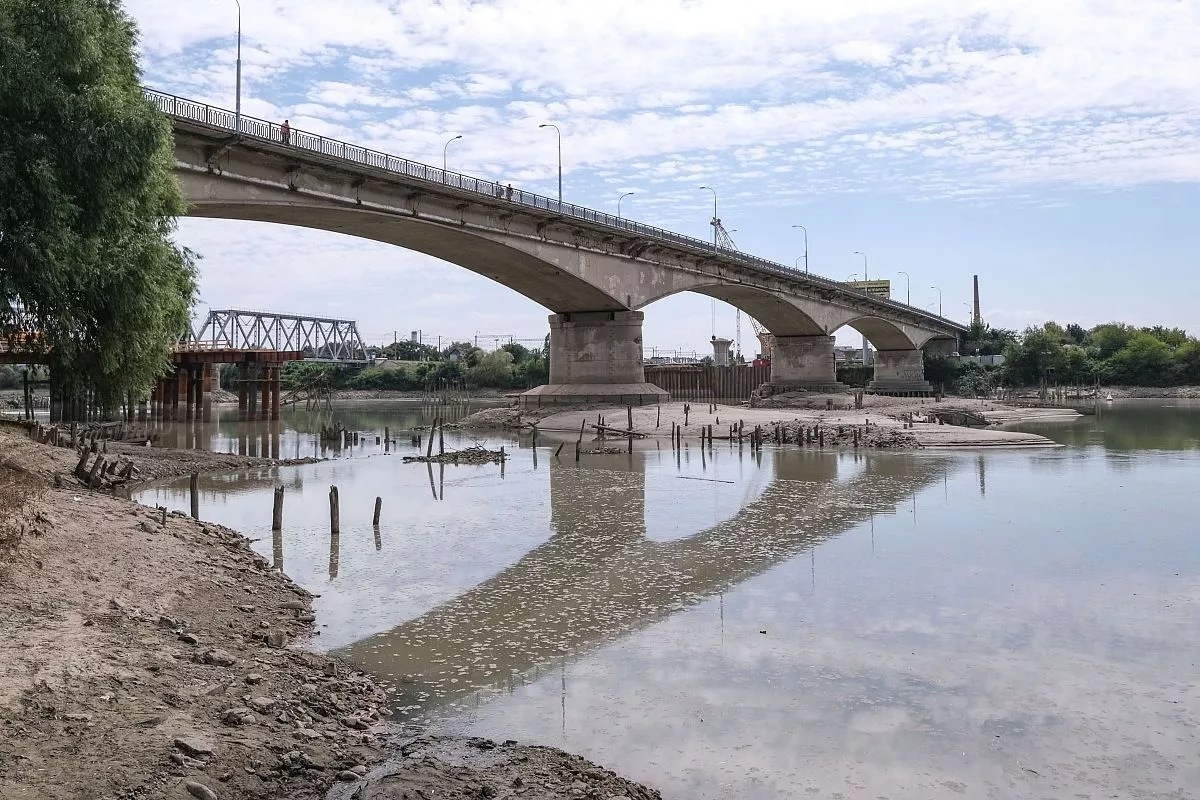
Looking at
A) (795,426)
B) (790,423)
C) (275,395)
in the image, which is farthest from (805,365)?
(275,395)

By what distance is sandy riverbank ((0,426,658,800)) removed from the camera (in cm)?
676

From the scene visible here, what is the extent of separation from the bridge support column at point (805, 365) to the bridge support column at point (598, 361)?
26013 mm

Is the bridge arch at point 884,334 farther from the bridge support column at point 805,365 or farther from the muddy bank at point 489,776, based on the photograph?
the muddy bank at point 489,776

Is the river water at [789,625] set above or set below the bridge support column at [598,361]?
below

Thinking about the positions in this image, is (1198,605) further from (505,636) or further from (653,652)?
(505,636)

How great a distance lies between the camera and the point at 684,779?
8.02 meters

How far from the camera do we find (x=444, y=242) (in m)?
44.1

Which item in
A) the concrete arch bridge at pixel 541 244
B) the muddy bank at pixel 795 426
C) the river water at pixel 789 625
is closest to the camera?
the river water at pixel 789 625

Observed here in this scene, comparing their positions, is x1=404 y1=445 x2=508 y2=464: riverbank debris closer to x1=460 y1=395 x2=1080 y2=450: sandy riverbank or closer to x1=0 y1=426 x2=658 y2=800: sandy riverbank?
x1=460 y1=395 x2=1080 y2=450: sandy riverbank

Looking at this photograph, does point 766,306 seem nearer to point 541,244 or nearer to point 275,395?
point 541,244

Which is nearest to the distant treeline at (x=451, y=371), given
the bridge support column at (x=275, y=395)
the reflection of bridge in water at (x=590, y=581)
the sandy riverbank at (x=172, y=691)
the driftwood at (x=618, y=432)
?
the bridge support column at (x=275, y=395)

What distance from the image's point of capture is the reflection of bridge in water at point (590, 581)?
11141 mm

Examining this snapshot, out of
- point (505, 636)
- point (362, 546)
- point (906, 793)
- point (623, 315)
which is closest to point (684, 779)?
point (906, 793)

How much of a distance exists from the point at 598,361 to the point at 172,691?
48575 millimetres
